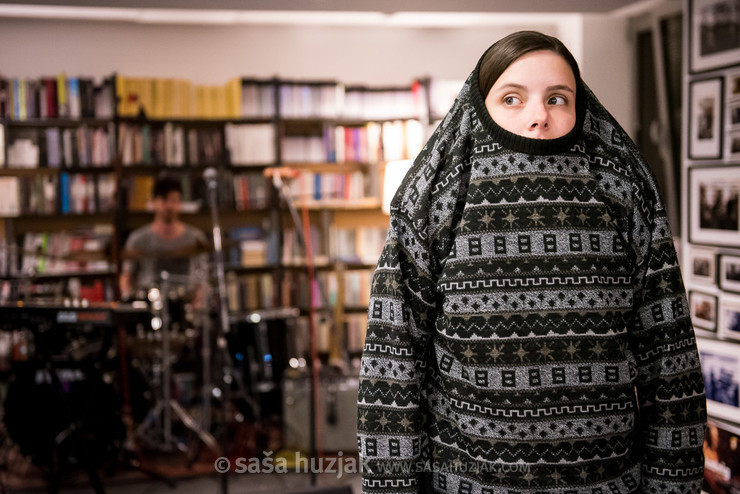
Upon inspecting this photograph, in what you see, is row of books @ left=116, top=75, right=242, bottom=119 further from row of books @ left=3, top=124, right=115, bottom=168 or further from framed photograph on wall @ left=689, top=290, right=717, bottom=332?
framed photograph on wall @ left=689, top=290, right=717, bottom=332

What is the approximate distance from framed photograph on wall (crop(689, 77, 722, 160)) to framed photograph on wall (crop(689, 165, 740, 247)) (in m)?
0.07

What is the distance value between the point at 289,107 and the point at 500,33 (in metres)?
1.74

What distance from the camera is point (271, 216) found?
198 inches

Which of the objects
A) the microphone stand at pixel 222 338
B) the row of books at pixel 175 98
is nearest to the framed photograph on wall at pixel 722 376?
the microphone stand at pixel 222 338

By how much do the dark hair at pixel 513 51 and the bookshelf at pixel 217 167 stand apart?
3.52 meters

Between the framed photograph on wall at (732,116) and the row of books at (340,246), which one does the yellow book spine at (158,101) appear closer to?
the row of books at (340,246)

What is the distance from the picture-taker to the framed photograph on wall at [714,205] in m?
2.63

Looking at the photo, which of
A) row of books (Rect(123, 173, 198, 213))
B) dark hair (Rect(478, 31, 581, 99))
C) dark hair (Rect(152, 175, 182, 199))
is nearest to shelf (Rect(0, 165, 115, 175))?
row of books (Rect(123, 173, 198, 213))

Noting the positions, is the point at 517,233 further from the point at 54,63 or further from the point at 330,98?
the point at 54,63

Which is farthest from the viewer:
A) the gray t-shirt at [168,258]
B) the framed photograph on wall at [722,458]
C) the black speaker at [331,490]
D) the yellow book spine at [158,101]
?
the yellow book spine at [158,101]

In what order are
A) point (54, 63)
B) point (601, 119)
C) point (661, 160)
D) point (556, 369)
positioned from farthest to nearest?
point (54, 63), point (661, 160), point (601, 119), point (556, 369)

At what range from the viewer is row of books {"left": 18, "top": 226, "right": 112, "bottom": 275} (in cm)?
459

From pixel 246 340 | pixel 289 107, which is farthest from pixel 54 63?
pixel 246 340

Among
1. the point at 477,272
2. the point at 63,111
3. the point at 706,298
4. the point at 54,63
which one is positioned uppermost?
the point at 54,63
